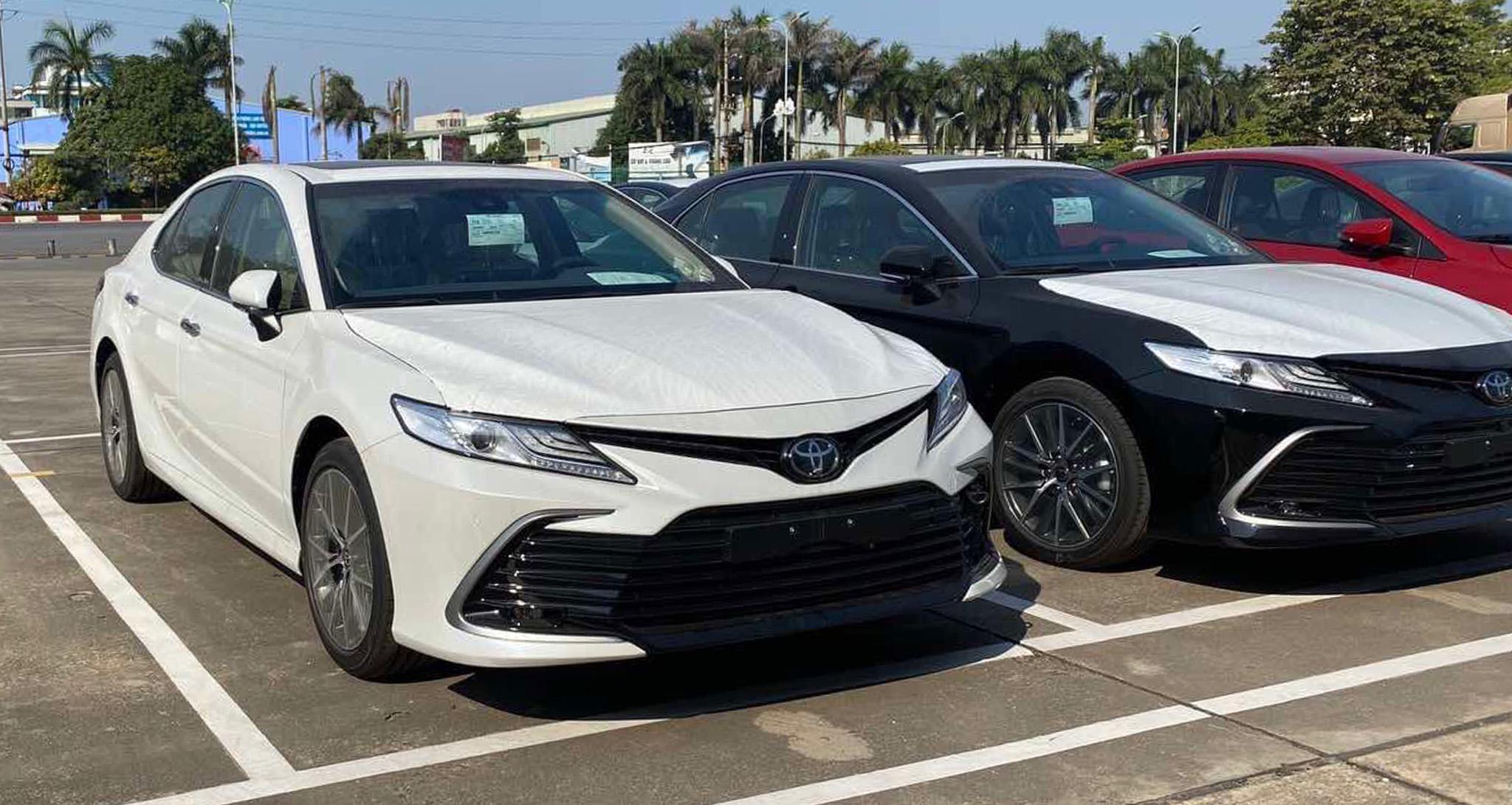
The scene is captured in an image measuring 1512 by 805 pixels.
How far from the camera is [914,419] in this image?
4.34 m

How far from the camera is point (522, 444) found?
392 centimetres

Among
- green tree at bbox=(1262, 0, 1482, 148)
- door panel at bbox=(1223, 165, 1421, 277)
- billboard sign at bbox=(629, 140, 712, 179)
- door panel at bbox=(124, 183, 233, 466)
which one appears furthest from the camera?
billboard sign at bbox=(629, 140, 712, 179)

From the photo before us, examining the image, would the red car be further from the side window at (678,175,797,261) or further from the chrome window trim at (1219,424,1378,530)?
the chrome window trim at (1219,424,1378,530)

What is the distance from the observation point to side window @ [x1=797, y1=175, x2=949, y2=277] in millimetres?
6617

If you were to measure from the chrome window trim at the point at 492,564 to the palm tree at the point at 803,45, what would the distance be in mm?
82893

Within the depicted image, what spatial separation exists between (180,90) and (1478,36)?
205ft

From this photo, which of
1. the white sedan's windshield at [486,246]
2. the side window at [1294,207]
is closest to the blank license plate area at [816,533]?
the white sedan's windshield at [486,246]

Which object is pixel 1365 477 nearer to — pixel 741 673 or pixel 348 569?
pixel 741 673

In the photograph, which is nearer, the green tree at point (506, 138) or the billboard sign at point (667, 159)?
the billboard sign at point (667, 159)

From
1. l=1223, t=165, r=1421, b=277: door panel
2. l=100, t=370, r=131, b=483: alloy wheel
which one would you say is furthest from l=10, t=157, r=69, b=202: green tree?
l=1223, t=165, r=1421, b=277: door panel

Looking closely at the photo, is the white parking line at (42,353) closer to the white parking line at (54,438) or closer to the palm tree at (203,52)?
the white parking line at (54,438)

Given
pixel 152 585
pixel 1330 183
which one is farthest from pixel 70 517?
pixel 1330 183

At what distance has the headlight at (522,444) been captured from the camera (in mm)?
3883

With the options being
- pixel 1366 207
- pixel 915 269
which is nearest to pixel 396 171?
pixel 915 269
